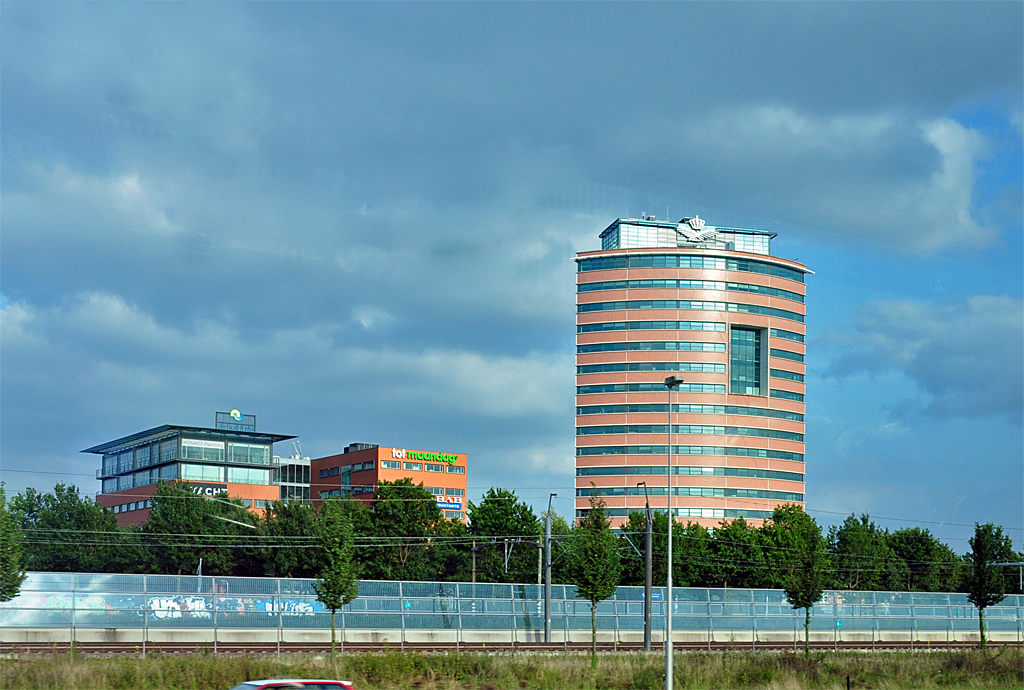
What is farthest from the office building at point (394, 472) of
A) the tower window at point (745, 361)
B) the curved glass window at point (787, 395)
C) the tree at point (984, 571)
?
the tree at point (984, 571)

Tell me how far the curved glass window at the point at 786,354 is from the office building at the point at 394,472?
58.3 metres

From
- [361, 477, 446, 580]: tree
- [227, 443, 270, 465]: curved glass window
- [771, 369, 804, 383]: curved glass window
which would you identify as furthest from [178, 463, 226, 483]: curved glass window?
[771, 369, 804, 383]: curved glass window

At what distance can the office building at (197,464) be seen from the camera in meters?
144

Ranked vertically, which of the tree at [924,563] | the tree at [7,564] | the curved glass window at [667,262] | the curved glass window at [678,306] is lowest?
the tree at [924,563]

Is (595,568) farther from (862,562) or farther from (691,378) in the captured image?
(691,378)

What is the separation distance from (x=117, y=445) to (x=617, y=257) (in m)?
87.7

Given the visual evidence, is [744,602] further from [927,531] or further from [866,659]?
[927,531]

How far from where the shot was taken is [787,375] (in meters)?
171

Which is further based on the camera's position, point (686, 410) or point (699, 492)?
point (686, 410)

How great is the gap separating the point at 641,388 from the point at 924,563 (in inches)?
2508

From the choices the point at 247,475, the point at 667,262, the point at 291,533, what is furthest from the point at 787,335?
the point at 291,533

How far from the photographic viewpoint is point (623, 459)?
531 ft

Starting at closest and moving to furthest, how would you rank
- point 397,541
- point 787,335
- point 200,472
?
point 397,541 < point 200,472 < point 787,335

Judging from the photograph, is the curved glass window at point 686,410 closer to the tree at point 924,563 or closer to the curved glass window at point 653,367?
the curved glass window at point 653,367
